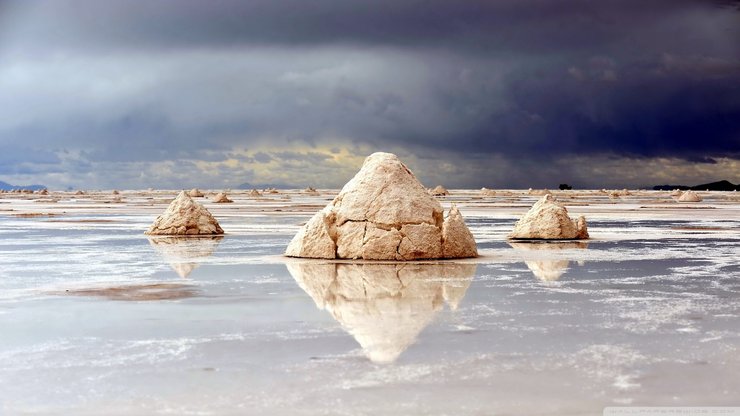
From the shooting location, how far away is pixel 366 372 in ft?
17.6

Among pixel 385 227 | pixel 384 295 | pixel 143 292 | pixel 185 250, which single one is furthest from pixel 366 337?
pixel 185 250

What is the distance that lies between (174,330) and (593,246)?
10.6m

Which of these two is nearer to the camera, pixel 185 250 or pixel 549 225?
pixel 185 250

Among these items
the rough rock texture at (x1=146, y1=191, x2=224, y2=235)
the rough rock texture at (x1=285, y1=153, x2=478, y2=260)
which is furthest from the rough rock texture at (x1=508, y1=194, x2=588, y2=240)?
the rough rock texture at (x1=146, y1=191, x2=224, y2=235)

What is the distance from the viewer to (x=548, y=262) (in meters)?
12.6

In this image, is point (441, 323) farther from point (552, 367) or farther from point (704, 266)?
point (704, 266)

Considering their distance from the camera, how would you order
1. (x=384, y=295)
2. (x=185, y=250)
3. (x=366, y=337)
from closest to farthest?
(x=366, y=337)
(x=384, y=295)
(x=185, y=250)

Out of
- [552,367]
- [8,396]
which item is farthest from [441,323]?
[8,396]

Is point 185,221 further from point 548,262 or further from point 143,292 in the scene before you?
point 143,292

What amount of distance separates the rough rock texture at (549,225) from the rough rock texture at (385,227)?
4.71 meters

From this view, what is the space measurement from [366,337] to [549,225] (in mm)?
11845

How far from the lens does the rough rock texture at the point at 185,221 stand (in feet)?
62.0

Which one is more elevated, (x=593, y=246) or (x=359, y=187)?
(x=359, y=187)

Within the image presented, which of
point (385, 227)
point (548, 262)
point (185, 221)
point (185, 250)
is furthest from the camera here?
point (185, 221)
